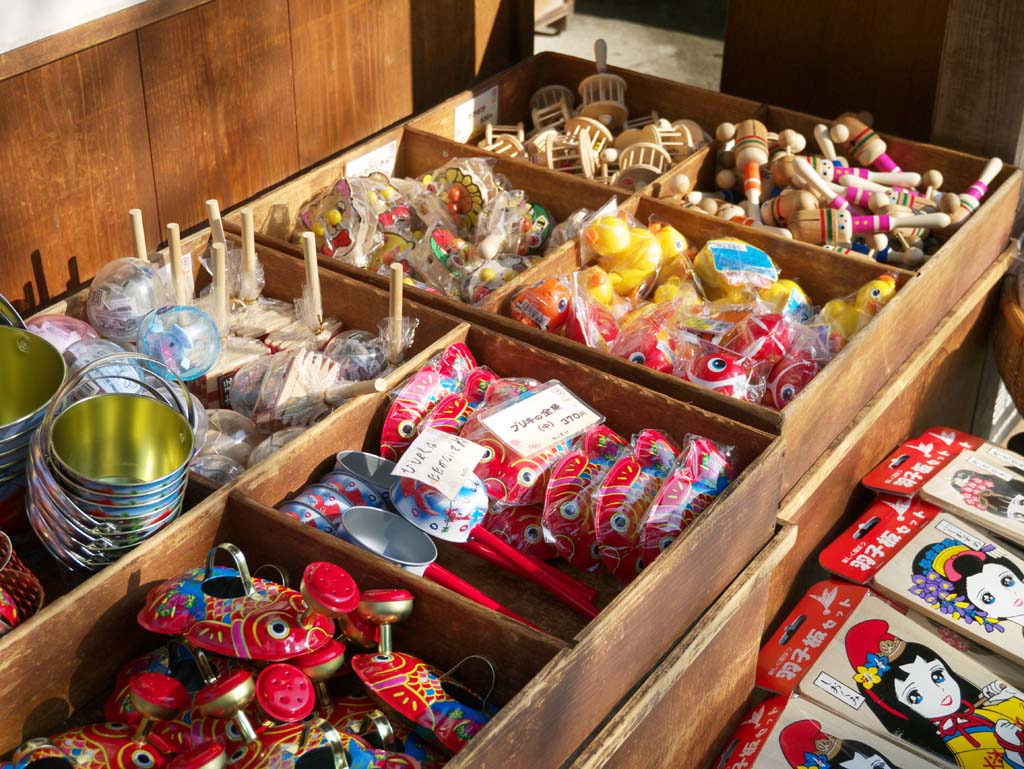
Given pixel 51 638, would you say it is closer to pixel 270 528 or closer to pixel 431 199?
pixel 270 528

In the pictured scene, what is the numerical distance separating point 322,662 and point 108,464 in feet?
1.48

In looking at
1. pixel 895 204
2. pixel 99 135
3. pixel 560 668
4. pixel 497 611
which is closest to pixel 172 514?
pixel 497 611

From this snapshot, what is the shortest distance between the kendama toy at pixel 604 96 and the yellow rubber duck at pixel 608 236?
0.75 metres

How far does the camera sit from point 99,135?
2.07 m

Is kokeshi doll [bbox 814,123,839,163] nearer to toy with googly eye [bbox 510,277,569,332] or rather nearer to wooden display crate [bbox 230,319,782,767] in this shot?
toy with googly eye [bbox 510,277,569,332]

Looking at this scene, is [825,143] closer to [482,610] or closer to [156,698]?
[482,610]

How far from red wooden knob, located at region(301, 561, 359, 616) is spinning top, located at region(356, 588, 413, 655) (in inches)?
1.5

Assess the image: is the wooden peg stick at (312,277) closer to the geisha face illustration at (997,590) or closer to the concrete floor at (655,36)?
the geisha face illustration at (997,590)

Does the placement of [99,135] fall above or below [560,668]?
above

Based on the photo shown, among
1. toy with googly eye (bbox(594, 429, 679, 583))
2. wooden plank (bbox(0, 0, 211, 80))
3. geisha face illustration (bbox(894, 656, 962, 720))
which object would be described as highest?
wooden plank (bbox(0, 0, 211, 80))

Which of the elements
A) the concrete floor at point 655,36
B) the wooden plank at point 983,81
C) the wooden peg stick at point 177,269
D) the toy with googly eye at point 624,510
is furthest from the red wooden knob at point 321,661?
the concrete floor at point 655,36

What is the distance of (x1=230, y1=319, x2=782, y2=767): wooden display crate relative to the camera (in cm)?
132

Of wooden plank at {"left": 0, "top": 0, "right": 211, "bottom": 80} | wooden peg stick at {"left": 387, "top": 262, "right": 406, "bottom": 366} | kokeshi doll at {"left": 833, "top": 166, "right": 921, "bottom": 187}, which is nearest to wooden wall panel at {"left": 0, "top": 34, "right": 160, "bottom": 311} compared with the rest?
wooden plank at {"left": 0, "top": 0, "right": 211, "bottom": 80}

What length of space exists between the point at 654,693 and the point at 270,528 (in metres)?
0.57
